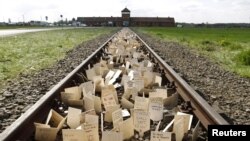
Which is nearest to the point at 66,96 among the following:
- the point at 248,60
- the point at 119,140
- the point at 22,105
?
the point at 22,105

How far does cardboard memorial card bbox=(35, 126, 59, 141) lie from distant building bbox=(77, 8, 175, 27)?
13534 cm

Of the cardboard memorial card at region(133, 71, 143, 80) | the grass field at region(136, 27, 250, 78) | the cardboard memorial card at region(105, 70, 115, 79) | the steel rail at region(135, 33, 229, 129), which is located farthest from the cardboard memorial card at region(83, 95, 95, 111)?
the grass field at region(136, 27, 250, 78)

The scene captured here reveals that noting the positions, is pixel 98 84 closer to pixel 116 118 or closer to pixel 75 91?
pixel 75 91

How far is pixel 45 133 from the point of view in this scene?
3865mm

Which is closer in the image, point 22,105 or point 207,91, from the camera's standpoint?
point 22,105

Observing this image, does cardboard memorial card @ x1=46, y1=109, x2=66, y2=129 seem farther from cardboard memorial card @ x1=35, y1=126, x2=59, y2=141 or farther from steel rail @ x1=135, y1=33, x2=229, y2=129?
steel rail @ x1=135, y1=33, x2=229, y2=129

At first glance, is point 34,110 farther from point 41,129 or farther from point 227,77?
point 227,77

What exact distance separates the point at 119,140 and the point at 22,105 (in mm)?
2547

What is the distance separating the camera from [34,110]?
448 centimetres

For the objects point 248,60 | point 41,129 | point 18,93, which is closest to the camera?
point 41,129

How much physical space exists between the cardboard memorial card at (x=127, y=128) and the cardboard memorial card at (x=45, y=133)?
1.84 feet

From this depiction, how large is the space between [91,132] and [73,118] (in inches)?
26.9

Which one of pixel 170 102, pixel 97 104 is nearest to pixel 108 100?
pixel 97 104

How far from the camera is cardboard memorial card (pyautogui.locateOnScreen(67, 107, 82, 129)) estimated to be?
13.9 feet
